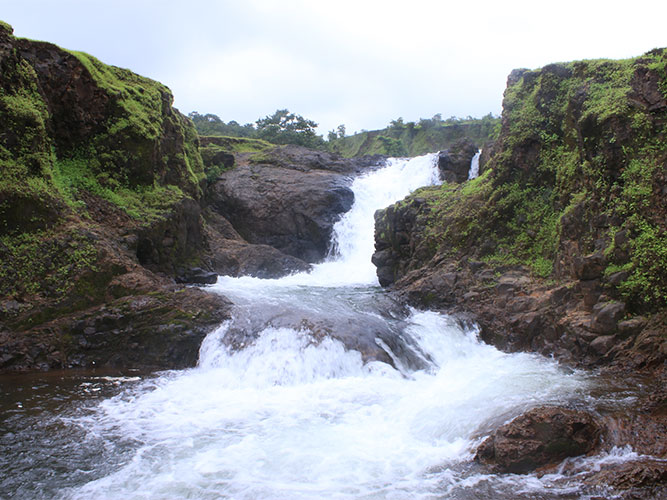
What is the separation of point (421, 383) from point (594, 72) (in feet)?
28.1

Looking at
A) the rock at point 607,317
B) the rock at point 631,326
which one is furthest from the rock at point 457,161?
the rock at point 631,326

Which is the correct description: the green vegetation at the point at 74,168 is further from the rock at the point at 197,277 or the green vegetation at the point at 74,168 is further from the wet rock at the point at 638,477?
the wet rock at the point at 638,477

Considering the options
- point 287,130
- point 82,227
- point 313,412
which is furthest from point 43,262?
point 287,130

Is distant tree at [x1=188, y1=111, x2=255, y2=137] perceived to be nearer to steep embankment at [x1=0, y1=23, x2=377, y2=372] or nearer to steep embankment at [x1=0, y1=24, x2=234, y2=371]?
steep embankment at [x1=0, y1=23, x2=377, y2=372]

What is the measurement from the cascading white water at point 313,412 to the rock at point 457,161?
1227 cm

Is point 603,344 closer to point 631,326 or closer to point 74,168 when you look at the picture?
point 631,326

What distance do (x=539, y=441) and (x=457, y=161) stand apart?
19.7 meters

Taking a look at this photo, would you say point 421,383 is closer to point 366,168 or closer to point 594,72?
point 594,72

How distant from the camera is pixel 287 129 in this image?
40.0 m

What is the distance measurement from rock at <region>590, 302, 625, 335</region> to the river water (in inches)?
47.2

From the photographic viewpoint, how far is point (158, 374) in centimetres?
927

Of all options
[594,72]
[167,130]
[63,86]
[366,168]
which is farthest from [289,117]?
[594,72]

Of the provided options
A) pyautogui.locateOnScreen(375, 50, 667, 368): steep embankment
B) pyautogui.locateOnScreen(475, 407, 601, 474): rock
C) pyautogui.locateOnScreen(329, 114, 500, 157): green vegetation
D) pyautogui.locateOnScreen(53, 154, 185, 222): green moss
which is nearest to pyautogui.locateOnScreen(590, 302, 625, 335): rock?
pyautogui.locateOnScreen(375, 50, 667, 368): steep embankment

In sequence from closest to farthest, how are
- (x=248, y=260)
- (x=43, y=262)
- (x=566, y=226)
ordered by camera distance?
1. (x=43, y=262)
2. (x=566, y=226)
3. (x=248, y=260)
